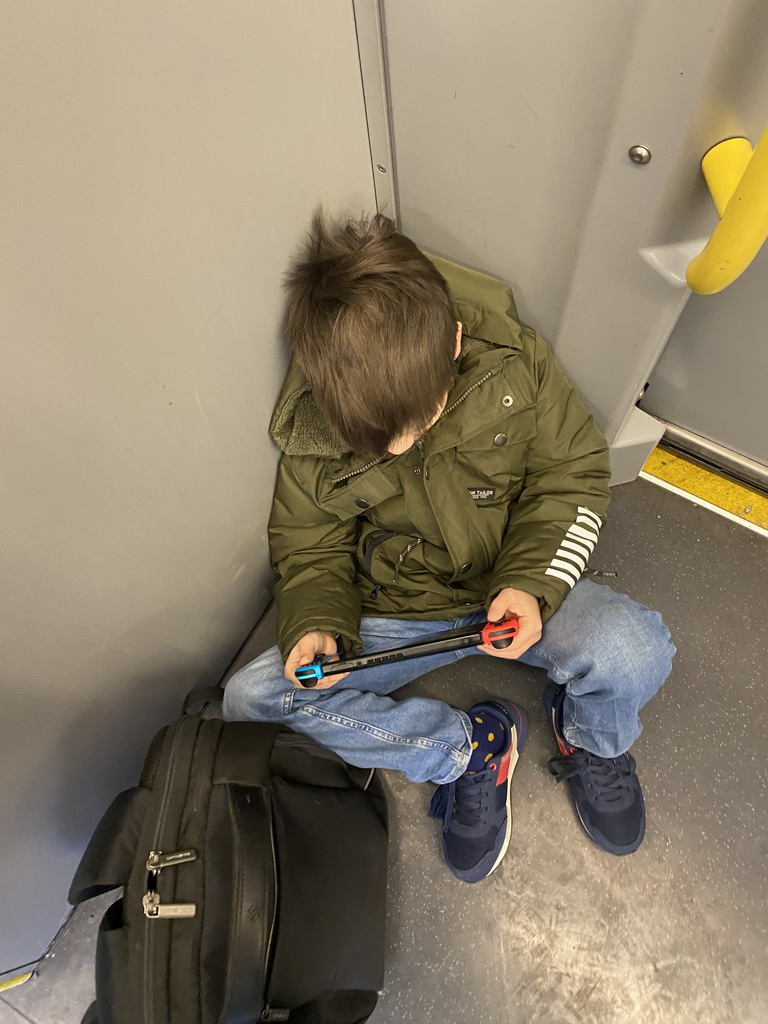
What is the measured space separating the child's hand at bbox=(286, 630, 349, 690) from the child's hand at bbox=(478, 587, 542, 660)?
20 cm

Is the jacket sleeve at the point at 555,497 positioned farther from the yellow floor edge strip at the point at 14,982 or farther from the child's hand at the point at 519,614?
the yellow floor edge strip at the point at 14,982

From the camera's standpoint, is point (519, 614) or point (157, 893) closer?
point (157, 893)

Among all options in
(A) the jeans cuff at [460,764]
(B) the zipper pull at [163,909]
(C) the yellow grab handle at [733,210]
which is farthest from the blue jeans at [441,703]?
(C) the yellow grab handle at [733,210]

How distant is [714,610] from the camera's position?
3.28 feet

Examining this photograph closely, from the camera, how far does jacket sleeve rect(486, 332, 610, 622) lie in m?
0.78

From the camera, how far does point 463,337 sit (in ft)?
2.49

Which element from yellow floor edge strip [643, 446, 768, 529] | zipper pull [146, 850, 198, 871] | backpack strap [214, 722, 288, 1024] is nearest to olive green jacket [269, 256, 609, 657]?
backpack strap [214, 722, 288, 1024]

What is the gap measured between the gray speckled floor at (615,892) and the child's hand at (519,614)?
250mm

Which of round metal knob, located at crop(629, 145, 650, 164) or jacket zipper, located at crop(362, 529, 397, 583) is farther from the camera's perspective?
jacket zipper, located at crop(362, 529, 397, 583)

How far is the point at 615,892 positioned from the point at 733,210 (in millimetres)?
825

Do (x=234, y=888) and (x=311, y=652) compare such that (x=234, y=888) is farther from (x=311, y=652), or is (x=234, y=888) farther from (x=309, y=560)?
(x=309, y=560)

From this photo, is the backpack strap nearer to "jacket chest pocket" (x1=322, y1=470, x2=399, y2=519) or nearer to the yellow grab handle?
"jacket chest pocket" (x1=322, y1=470, x2=399, y2=519)

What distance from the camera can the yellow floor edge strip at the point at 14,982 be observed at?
883mm

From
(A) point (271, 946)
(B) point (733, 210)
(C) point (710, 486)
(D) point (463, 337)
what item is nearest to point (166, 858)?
(A) point (271, 946)
